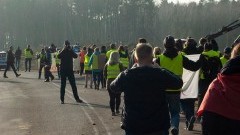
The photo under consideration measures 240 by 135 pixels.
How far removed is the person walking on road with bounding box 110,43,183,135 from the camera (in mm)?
5703

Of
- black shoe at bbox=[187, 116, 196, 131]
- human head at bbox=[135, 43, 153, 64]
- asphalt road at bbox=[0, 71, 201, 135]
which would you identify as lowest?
asphalt road at bbox=[0, 71, 201, 135]

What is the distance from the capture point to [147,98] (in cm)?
575

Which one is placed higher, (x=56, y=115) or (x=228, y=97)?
(x=228, y=97)

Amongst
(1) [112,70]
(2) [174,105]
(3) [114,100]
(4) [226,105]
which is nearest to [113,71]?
(1) [112,70]

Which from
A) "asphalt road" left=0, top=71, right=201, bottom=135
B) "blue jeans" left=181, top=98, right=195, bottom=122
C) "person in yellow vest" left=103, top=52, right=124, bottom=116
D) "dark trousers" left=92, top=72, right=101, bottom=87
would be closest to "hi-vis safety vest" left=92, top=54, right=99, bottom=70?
"dark trousers" left=92, top=72, right=101, bottom=87

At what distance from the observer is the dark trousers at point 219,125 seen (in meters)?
4.64

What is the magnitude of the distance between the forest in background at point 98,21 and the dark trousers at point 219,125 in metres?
115

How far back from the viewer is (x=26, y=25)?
122m

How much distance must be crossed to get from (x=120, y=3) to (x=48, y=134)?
122299mm

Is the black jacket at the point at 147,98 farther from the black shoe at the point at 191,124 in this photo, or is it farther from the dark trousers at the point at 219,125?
the black shoe at the point at 191,124

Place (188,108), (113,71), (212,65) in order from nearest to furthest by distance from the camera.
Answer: (188,108) < (212,65) < (113,71)

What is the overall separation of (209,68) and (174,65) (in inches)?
82.4

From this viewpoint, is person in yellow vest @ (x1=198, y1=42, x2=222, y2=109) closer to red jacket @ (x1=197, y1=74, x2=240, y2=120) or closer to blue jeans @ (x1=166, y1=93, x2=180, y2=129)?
blue jeans @ (x1=166, y1=93, x2=180, y2=129)

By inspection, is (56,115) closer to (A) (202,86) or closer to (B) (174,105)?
(A) (202,86)
